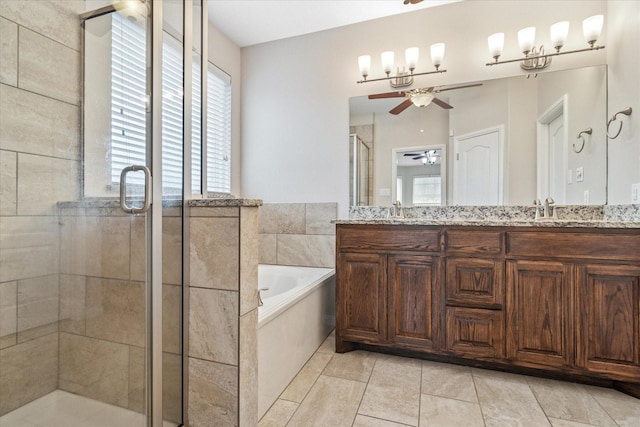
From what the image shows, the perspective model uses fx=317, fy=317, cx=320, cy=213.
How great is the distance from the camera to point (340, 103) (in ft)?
8.89

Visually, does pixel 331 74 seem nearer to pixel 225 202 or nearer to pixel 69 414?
pixel 225 202

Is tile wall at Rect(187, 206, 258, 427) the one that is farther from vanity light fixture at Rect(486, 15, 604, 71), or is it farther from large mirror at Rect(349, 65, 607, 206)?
vanity light fixture at Rect(486, 15, 604, 71)

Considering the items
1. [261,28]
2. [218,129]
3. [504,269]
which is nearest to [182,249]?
[504,269]

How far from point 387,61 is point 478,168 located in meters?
1.09

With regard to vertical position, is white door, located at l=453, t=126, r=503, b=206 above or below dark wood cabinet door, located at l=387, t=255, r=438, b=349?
above

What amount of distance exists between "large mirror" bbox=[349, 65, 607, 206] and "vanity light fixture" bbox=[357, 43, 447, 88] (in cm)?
15

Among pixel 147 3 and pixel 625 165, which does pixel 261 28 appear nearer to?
pixel 147 3

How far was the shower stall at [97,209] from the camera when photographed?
3.84 ft

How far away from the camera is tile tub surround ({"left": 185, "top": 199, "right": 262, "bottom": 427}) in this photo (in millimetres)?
1189

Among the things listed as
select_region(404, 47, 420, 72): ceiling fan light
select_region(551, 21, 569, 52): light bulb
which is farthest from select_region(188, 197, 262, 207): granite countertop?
select_region(551, 21, 569, 52): light bulb

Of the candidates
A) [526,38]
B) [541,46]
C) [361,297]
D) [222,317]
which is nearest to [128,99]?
[222,317]

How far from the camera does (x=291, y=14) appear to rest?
2.55 meters

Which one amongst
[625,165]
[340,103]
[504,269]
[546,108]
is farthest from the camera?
Result: [340,103]

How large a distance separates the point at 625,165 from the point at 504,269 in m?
0.98
